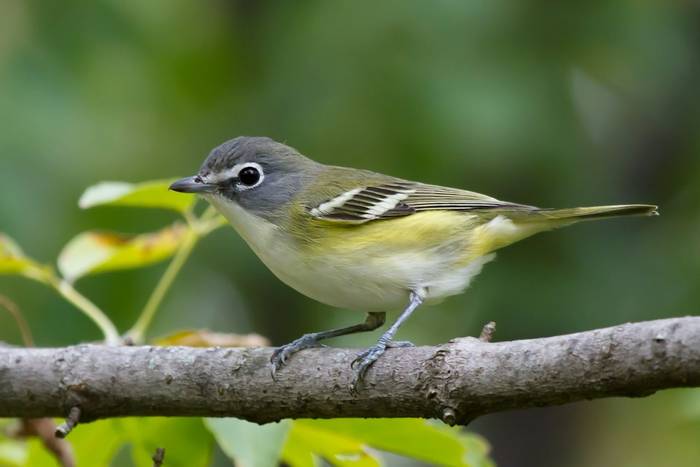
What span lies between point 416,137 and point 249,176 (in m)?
2.00

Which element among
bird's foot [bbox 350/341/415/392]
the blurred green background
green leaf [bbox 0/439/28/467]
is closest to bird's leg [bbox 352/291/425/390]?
bird's foot [bbox 350/341/415/392]

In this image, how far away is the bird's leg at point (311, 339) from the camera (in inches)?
139

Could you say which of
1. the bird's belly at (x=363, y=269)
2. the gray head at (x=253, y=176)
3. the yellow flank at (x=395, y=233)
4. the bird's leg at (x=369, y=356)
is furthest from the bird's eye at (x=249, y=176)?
the bird's leg at (x=369, y=356)

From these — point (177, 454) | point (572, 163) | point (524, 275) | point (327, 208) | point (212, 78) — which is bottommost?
point (177, 454)

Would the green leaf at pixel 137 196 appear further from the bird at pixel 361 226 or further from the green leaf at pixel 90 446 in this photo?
the green leaf at pixel 90 446

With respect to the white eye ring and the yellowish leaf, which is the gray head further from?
the yellowish leaf

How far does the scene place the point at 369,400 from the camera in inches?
127

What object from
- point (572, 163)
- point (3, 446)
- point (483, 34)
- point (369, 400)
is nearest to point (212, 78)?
point (483, 34)

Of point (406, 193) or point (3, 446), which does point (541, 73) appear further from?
point (3, 446)

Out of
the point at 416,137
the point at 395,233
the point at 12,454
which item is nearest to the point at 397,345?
the point at 395,233

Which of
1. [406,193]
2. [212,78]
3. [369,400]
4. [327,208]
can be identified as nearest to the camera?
[369,400]

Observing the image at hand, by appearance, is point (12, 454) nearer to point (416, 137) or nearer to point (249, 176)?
point (249, 176)

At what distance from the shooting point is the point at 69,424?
3.27m

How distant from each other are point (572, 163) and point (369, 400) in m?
4.30
